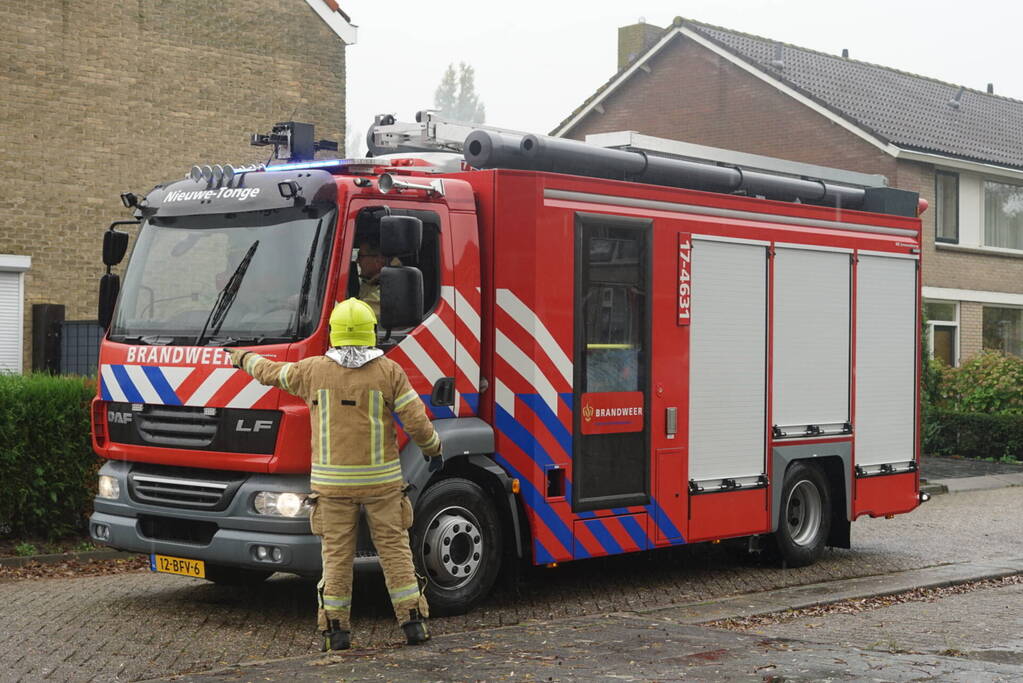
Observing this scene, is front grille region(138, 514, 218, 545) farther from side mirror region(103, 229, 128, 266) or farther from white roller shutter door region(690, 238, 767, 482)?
white roller shutter door region(690, 238, 767, 482)

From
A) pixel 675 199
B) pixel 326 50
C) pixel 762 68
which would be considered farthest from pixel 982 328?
pixel 675 199

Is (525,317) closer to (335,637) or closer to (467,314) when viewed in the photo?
(467,314)

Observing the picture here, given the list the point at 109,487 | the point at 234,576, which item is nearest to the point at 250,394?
the point at 109,487

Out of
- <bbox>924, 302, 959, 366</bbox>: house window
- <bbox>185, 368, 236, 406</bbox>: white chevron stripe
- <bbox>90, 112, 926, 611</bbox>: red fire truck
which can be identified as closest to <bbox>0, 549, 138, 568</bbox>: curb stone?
<bbox>90, 112, 926, 611</bbox>: red fire truck

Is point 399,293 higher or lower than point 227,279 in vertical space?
lower

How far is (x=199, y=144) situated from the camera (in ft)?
68.7

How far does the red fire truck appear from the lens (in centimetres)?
856

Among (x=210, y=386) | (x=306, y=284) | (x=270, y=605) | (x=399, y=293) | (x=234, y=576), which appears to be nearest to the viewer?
(x=399, y=293)

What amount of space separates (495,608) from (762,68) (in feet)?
80.1

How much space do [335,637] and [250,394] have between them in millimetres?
1563

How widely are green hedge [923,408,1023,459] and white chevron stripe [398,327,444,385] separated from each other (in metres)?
17.0

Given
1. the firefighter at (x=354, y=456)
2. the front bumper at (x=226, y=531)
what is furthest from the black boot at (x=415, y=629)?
the front bumper at (x=226, y=531)

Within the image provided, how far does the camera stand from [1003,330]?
108 feet

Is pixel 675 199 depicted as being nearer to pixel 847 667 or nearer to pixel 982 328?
pixel 847 667
